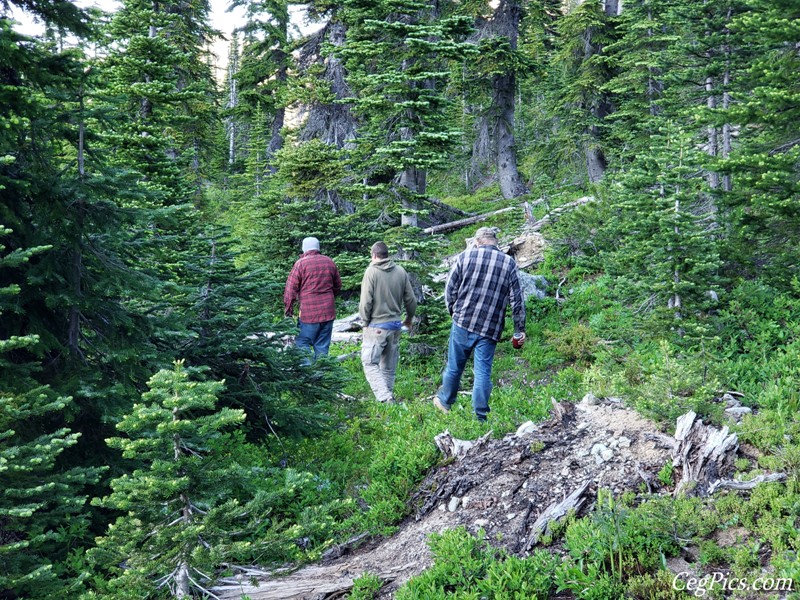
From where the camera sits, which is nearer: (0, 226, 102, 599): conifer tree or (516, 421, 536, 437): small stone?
(0, 226, 102, 599): conifer tree

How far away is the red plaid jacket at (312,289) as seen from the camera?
9.72 m

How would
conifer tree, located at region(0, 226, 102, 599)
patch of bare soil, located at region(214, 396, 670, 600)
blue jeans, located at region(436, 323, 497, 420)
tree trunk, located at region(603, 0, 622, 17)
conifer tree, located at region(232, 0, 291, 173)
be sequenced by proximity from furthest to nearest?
conifer tree, located at region(232, 0, 291, 173), tree trunk, located at region(603, 0, 622, 17), blue jeans, located at region(436, 323, 497, 420), patch of bare soil, located at region(214, 396, 670, 600), conifer tree, located at region(0, 226, 102, 599)

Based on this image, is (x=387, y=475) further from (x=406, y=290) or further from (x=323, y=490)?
(x=406, y=290)

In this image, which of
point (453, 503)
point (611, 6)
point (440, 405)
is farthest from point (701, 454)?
point (611, 6)

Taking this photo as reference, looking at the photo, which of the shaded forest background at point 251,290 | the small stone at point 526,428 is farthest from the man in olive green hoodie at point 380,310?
the small stone at point 526,428

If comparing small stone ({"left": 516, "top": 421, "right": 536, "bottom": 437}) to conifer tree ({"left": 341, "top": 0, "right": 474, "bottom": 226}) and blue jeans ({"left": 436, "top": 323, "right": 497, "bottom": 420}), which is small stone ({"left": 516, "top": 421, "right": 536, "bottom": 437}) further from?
conifer tree ({"left": 341, "top": 0, "right": 474, "bottom": 226})

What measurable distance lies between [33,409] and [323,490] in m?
2.91

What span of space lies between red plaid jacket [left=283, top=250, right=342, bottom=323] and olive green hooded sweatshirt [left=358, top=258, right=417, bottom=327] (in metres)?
1.26

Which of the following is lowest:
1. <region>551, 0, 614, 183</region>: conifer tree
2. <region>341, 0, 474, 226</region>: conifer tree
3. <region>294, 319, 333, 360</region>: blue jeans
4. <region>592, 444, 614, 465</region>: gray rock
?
<region>592, 444, 614, 465</region>: gray rock

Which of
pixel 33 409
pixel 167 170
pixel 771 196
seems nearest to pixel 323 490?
pixel 33 409

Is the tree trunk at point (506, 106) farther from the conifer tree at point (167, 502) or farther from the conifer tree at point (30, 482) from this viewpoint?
the conifer tree at point (167, 502)

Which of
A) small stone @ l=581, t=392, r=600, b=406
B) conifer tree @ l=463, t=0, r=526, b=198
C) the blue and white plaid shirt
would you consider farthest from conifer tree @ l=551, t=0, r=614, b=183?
small stone @ l=581, t=392, r=600, b=406

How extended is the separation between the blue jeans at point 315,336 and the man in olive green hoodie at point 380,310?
1386mm

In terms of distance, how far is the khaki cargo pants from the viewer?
28.7ft
